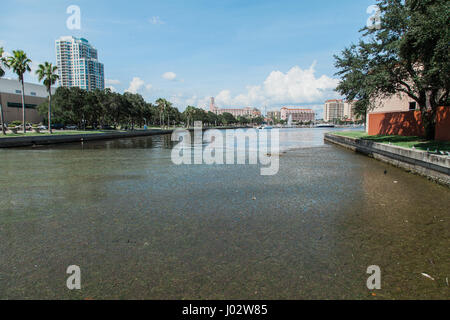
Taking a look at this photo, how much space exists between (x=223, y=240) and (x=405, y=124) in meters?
30.9

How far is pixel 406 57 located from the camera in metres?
19.1

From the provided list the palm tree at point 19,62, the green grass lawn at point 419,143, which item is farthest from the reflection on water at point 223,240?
the palm tree at point 19,62

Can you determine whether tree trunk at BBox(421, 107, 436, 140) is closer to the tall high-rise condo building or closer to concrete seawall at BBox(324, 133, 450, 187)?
concrete seawall at BBox(324, 133, 450, 187)

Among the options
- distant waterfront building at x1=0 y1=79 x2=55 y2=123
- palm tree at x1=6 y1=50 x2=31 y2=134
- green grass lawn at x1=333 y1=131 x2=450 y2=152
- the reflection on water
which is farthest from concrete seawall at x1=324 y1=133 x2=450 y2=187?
distant waterfront building at x1=0 y1=79 x2=55 y2=123

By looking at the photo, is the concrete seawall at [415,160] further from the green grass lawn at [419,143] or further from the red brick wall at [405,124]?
the red brick wall at [405,124]

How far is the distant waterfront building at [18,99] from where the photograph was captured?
3597 inches

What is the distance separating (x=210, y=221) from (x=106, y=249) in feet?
7.78

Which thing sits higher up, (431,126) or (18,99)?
(18,99)

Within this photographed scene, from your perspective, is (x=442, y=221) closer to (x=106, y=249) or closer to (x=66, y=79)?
(x=106, y=249)

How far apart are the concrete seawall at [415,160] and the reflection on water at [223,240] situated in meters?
1.04

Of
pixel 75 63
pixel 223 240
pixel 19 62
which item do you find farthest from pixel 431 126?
pixel 75 63

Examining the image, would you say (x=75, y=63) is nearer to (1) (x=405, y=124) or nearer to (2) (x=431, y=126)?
(1) (x=405, y=124)

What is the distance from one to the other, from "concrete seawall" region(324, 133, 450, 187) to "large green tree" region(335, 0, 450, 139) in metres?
4.50

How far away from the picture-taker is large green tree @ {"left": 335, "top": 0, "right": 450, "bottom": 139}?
14.2 meters
